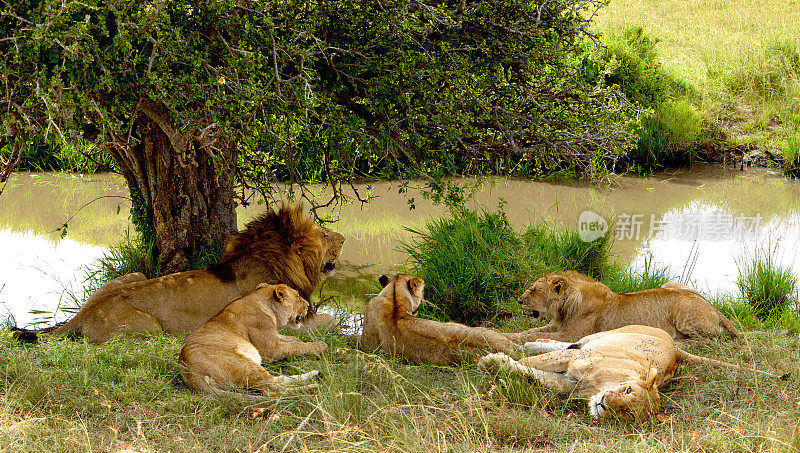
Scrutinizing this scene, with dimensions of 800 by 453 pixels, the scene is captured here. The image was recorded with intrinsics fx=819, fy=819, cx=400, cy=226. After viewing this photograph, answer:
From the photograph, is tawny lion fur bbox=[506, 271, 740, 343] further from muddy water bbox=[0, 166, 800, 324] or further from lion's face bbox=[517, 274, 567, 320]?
muddy water bbox=[0, 166, 800, 324]

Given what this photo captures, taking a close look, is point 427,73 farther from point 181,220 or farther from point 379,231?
point 379,231

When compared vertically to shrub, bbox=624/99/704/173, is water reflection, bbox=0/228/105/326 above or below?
below

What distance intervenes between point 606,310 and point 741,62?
483 inches

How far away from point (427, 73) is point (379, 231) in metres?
4.30

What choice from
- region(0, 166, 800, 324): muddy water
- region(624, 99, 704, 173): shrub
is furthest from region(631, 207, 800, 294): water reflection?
region(624, 99, 704, 173): shrub

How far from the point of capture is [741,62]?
52.1 feet

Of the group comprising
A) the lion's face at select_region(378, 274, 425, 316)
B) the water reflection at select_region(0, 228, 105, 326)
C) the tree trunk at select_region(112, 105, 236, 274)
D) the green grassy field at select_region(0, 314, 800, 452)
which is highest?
the tree trunk at select_region(112, 105, 236, 274)

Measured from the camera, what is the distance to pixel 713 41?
1761 centimetres

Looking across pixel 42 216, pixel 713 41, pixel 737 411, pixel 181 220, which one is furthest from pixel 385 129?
pixel 713 41

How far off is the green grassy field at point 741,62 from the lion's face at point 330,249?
31.8 ft

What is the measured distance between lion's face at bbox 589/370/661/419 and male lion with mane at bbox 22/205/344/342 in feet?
8.60

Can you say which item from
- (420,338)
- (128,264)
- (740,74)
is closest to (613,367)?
(420,338)

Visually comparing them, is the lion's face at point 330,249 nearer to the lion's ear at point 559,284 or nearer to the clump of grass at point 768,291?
the lion's ear at point 559,284

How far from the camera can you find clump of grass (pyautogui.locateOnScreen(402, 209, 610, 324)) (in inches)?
260
